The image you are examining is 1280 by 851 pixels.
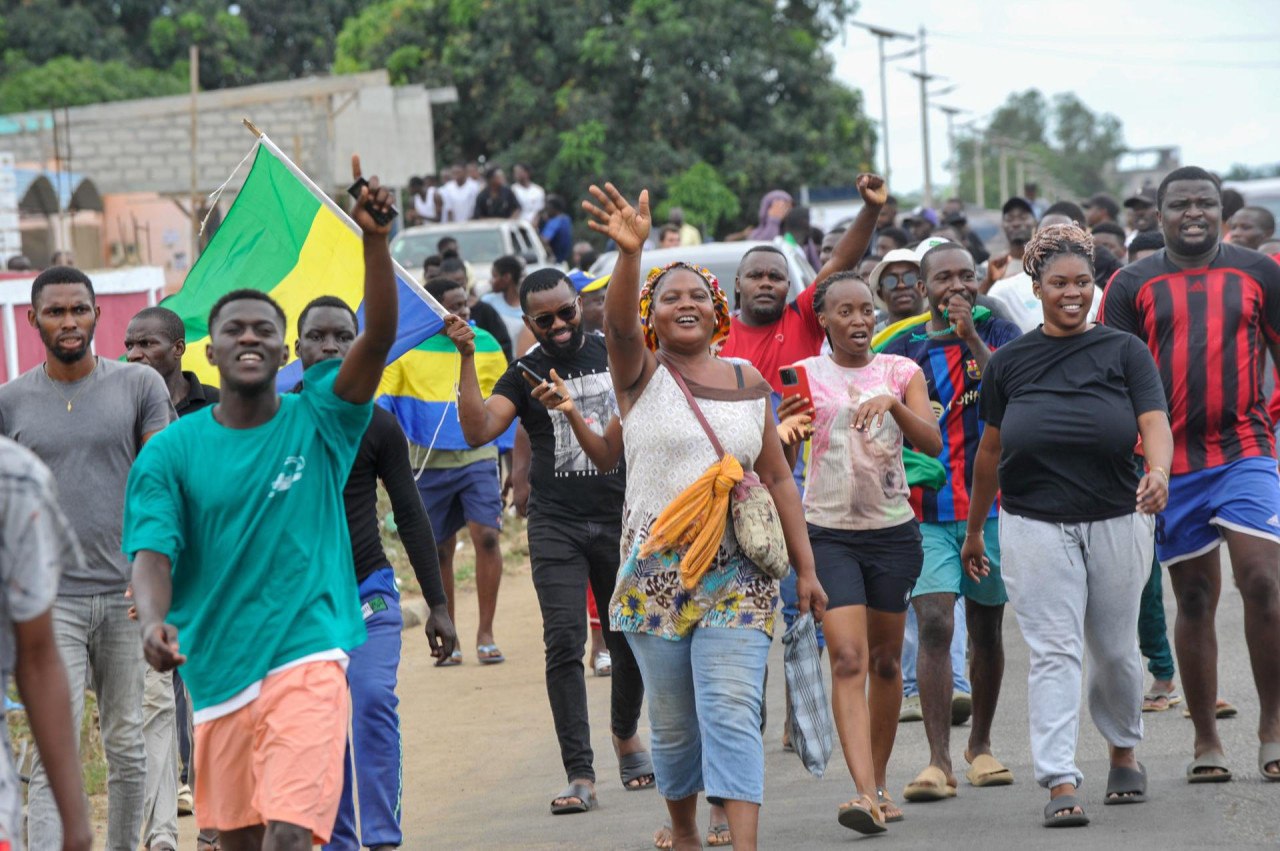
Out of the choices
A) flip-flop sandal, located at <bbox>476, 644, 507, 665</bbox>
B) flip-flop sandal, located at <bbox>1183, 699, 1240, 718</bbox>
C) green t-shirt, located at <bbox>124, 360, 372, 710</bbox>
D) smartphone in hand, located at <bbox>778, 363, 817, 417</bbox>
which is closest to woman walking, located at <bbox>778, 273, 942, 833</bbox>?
smartphone in hand, located at <bbox>778, 363, 817, 417</bbox>

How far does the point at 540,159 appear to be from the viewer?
3512cm

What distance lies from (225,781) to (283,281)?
3530 mm

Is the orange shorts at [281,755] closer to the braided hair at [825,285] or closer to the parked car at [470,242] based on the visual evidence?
the braided hair at [825,285]

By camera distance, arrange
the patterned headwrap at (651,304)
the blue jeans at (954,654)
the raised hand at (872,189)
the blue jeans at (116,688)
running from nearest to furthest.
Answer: the patterned headwrap at (651,304) → the blue jeans at (116,688) → the raised hand at (872,189) → the blue jeans at (954,654)

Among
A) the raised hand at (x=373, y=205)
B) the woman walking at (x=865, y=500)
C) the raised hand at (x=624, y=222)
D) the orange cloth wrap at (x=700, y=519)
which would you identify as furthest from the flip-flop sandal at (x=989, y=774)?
the raised hand at (x=373, y=205)

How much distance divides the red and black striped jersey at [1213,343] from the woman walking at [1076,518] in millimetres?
560

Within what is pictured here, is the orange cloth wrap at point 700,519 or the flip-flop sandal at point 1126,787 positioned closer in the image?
the orange cloth wrap at point 700,519

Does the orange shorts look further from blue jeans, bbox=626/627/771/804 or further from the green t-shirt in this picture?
blue jeans, bbox=626/627/771/804

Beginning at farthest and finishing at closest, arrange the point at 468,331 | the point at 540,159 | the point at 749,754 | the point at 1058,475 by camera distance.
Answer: the point at 540,159, the point at 468,331, the point at 1058,475, the point at 749,754

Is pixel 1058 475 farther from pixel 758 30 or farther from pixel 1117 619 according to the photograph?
pixel 758 30

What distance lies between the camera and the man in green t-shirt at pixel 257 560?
4.57m

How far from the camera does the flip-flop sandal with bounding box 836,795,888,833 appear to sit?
5938mm

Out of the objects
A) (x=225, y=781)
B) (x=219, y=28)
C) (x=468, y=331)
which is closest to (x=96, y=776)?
(x=468, y=331)

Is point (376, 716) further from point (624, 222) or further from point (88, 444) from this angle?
point (624, 222)
